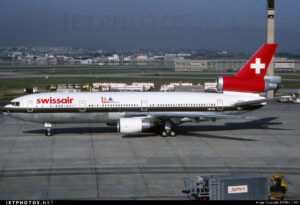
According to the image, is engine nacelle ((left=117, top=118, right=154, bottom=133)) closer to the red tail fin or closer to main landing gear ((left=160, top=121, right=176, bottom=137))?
main landing gear ((left=160, top=121, right=176, bottom=137))

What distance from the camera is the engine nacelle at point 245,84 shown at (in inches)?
1421

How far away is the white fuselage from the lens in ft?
111

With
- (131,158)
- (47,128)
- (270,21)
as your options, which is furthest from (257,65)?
(270,21)

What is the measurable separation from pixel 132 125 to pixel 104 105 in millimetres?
3572

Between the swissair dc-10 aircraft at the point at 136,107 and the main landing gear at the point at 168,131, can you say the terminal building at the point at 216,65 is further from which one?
the main landing gear at the point at 168,131

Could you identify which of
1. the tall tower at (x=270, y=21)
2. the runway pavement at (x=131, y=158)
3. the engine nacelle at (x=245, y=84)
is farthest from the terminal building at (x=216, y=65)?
the engine nacelle at (x=245, y=84)

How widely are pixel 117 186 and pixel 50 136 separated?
51.4 ft

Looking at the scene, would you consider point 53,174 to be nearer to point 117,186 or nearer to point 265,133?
point 117,186

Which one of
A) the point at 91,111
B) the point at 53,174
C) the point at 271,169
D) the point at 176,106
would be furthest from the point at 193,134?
the point at 53,174

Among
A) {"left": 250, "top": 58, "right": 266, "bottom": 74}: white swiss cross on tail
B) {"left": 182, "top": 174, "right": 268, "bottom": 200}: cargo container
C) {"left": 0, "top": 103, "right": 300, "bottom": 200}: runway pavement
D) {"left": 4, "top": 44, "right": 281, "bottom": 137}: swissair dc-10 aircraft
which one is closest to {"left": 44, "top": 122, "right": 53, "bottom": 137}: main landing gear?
{"left": 4, "top": 44, "right": 281, "bottom": 137}: swissair dc-10 aircraft

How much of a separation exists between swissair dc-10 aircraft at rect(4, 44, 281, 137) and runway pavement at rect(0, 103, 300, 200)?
1583 mm

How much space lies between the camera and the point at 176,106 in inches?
1367

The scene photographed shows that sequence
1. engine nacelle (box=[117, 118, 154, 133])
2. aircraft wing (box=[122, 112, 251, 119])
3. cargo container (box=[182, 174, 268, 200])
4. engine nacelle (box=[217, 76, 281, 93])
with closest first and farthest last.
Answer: cargo container (box=[182, 174, 268, 200]), aircraft wing (box=[122, 112, 251, 119]), engine nacelle (box=[117, 118, 154, 133]), engine nacelle (box=[217, 76, 281, 93])

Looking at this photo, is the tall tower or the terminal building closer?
the tall tower
